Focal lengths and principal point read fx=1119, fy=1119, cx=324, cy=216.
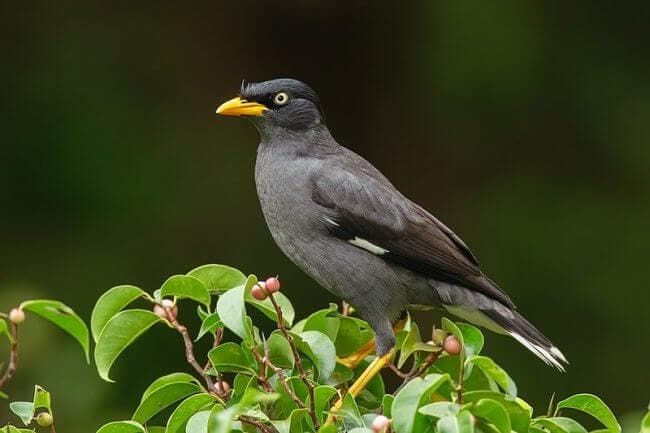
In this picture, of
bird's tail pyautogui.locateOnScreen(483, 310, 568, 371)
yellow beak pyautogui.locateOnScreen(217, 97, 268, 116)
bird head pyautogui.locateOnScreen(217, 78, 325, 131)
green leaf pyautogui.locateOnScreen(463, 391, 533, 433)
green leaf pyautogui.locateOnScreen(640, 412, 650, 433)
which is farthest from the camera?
bird head pyautogui.locateOnScreen(217, 78, 325, 131)

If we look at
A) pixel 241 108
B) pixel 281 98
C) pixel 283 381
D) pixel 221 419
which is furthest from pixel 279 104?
pixel 221 419

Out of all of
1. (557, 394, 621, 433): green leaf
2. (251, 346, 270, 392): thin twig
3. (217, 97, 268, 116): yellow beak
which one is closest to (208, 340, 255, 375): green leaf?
(251, 346, 270, 392): thin twig

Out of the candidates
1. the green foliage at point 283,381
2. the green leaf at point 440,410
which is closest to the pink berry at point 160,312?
the green foliage at point 283,381

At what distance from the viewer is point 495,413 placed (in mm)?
2354

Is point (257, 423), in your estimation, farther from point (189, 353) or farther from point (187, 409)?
point (189, 353)

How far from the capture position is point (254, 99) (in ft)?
13.5

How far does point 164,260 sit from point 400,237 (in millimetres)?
3233

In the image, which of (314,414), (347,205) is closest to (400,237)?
(347,205)

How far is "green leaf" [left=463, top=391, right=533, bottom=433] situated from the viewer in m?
2.58

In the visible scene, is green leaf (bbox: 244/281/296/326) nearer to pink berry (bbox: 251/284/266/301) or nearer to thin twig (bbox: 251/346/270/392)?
pink berry (bbox: 251/284/266/301)

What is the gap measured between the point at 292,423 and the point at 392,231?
4.65 ft

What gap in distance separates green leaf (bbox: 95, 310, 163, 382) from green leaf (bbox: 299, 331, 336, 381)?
0.38 m

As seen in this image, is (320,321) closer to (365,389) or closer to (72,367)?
(365,389)

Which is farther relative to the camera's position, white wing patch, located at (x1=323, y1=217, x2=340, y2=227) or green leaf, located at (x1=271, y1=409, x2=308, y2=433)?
white wing patch, located at (x1=323, y1=217, x2=340, y2=227)
